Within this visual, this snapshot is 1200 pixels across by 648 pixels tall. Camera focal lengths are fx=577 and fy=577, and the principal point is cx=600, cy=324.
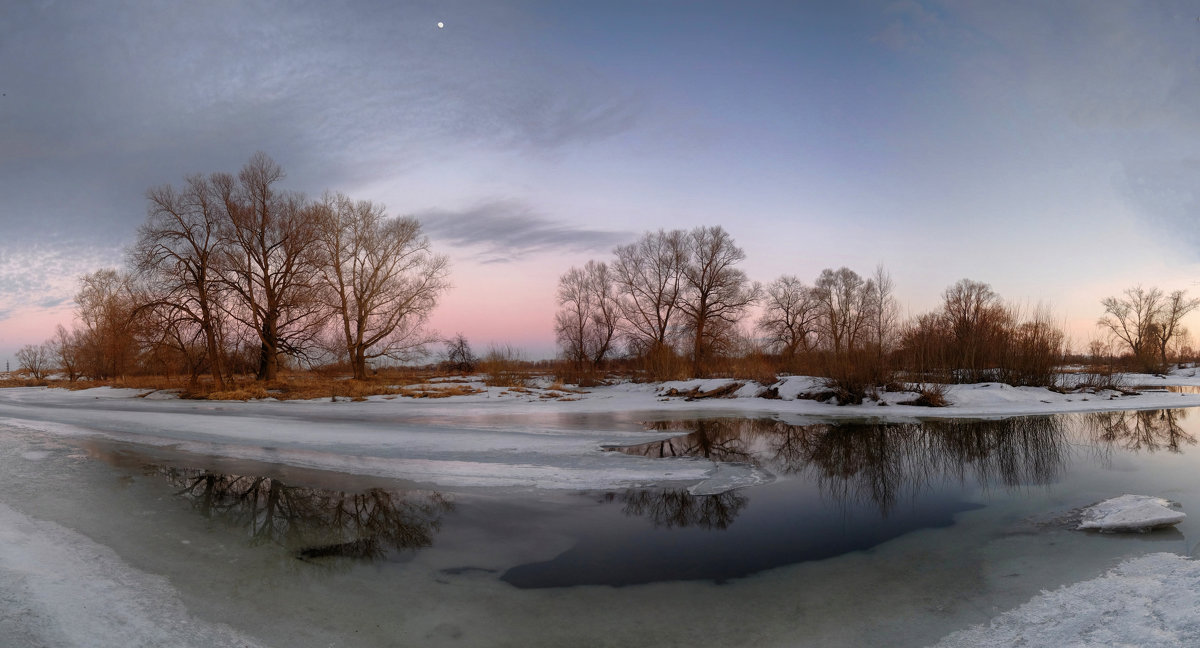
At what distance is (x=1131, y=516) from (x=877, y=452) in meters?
5.13

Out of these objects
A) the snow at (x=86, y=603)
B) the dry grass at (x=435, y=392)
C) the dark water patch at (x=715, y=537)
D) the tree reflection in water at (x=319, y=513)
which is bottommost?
the dark water patch at (x=715, y=537)

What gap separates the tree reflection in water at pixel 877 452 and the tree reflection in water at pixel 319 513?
104 inches

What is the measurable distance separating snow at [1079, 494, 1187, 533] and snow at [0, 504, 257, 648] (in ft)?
26.7

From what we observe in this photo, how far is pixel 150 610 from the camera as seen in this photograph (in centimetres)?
427

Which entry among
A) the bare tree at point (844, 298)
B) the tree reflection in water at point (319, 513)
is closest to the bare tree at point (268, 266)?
the tree reflection in water at point (319, 513)

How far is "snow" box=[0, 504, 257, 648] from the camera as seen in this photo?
3.83 metres

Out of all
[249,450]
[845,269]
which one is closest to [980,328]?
[249,450]

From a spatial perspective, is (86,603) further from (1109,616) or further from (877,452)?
(877,452)

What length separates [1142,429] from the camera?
14.2m

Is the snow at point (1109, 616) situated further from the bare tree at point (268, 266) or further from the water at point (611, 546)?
the bare tree at point (268, 266)

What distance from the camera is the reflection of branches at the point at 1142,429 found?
12.0m

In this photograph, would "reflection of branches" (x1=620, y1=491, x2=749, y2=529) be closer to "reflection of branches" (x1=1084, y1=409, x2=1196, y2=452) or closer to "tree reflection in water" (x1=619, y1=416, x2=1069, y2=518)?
"tree reflection in water" (x1=619, y1=416, x2=1069, y2=518)

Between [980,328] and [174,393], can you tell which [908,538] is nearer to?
[980,328]

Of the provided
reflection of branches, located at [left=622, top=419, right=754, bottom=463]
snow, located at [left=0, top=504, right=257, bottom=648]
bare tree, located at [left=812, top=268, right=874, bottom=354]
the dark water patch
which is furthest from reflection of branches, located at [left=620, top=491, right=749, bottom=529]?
bare tree, located at [left=812, top=268, right=874, bottom=354]
